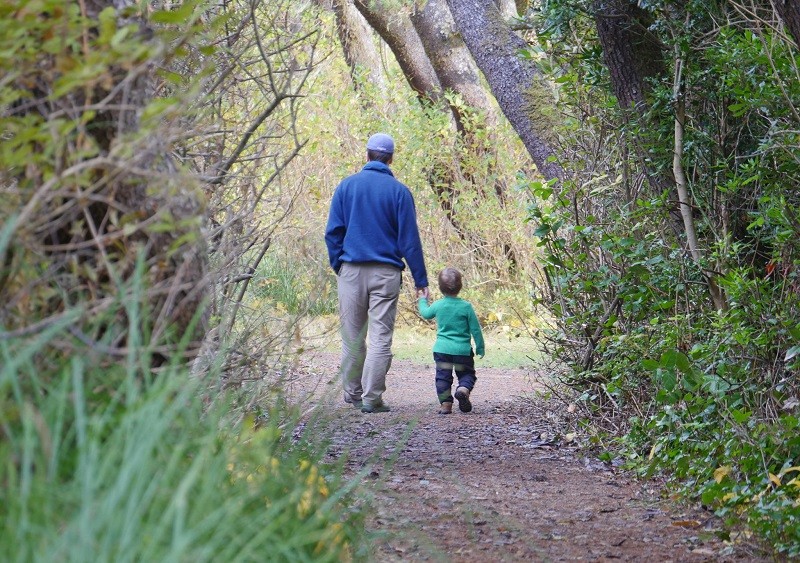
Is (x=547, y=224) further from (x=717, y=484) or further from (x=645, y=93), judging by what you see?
(x=717, y=484)

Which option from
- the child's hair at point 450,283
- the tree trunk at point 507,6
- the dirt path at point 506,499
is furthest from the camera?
the tree trunk at point 507,6

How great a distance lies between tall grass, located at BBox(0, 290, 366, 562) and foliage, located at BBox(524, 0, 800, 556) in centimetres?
227

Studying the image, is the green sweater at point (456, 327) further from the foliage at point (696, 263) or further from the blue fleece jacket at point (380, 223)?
the foliage at point (696, 263)

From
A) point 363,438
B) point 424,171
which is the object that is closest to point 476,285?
point 424,171

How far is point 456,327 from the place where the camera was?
348 inches

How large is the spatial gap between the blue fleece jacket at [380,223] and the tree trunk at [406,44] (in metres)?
6.79

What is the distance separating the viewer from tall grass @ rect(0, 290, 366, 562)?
1.86 m

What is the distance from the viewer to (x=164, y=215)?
2371mm

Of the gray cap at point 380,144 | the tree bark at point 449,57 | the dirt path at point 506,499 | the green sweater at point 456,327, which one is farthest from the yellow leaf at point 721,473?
the tree bark at point 449,57

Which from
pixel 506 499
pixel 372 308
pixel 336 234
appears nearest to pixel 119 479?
pixel 506 499

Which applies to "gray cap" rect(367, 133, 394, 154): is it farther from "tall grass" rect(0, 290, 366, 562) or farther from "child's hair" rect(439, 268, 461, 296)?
"tall grass" rect(0, 290, 366, 562)

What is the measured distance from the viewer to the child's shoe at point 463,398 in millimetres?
8555

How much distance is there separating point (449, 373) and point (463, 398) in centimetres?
24

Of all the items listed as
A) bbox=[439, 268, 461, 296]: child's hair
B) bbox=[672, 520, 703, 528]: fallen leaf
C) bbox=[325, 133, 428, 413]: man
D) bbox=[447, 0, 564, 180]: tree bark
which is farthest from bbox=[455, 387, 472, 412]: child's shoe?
bbox=[672, 520, 703, 528]: fallen leaf
